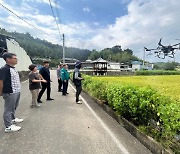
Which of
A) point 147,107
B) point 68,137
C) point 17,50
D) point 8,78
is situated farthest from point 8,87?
point 17,50

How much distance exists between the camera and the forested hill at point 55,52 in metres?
52.7

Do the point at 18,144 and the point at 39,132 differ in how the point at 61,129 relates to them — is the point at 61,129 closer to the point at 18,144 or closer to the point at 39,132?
the point at 39,132

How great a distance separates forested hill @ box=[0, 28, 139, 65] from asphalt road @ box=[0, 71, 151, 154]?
3490 cm

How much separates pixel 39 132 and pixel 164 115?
3.06 metres

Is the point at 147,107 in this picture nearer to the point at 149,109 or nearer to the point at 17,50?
the point at 149,109

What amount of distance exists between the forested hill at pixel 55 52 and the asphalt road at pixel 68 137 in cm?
3490

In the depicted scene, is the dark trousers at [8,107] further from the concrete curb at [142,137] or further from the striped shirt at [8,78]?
the concrete curb at [142,137]

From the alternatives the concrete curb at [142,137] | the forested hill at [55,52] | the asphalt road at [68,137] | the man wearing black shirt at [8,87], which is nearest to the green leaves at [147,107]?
the concrete curb at [142,137]

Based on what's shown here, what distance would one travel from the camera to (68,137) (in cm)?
484

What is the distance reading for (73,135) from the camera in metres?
5.00

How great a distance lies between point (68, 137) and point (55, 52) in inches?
3256

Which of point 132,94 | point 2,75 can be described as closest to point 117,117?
point 132,94

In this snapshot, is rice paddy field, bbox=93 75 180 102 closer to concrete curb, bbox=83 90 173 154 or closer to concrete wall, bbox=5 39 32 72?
concrete curb, bbox=83 90 173 154

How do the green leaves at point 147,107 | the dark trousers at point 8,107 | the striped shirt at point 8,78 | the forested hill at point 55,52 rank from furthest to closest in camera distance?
the forested hill at point 55,52 → the dark trousers at point 8,107 → the striped shirt at point 8,78 → the green leaves at point 147,107
